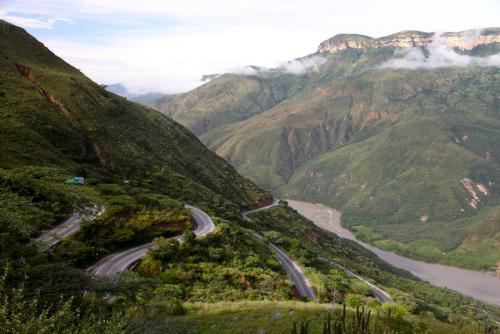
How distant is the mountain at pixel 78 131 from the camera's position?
2790 inches

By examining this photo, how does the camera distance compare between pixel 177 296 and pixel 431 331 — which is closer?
pixel 431 331

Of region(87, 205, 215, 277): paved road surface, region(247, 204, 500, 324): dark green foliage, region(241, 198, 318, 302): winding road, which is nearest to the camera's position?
region(87, 205, 215, 277): paved road surface

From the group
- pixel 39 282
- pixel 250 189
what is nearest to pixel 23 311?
pixel 39 282

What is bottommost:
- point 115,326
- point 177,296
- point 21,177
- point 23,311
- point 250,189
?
point 250,189

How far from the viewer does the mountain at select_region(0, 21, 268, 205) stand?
70875 millimetres

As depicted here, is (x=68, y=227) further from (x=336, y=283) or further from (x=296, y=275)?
(x=336, y=283)

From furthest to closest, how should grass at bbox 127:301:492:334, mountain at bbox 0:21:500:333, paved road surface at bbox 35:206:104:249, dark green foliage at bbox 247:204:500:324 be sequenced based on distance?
dark green foliage at bbox 247:204:500:324
paved road surface at bbox 35:206:104:249
grass at bbox 127:301:492:334
mountain at bbox 0:21:500:333

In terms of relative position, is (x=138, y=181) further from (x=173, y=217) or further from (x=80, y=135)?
(x=173, y=217)

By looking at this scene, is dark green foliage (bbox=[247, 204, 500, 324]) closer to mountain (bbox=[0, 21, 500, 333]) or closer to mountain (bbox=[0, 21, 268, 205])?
mountain (bbox=[0, 21, 500, 333])

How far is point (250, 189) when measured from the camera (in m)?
147

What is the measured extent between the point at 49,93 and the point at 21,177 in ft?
217

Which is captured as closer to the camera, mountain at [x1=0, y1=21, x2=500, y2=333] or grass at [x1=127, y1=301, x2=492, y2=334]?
mountain at [x1=0, y1=21, x2=500, y2=333]

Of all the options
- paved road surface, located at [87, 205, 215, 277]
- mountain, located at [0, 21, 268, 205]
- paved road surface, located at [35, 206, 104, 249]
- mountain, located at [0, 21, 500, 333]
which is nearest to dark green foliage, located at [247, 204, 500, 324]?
mountain, located at [0, 21, 500, 333]

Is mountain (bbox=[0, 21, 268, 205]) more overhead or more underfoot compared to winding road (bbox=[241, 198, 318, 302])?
more overhead
